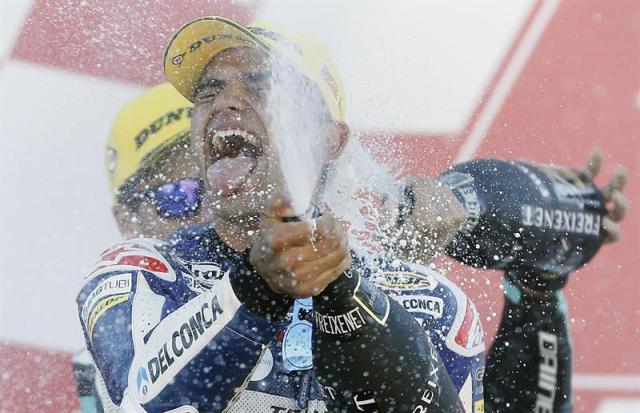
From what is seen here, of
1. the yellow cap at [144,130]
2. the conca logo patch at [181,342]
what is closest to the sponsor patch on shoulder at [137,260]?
the conca logo patch at [181,342]

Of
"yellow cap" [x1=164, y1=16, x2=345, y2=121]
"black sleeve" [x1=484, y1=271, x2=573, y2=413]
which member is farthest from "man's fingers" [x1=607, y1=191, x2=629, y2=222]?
"yellow cap" [x1=164, y1=16, x2=345, y2=121]

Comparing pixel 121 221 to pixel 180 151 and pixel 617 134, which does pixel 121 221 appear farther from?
pixel 617 134

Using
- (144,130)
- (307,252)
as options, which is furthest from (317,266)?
(144,130)

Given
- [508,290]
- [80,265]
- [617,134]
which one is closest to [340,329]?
[508,290]

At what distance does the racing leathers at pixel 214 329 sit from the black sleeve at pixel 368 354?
33mm

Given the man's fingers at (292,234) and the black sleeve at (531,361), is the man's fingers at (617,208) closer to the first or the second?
the black sleeve at (531,361)

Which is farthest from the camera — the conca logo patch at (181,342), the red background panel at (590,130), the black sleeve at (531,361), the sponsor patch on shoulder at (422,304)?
the red background panel at (590,130)

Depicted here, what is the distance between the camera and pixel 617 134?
2.20 meters

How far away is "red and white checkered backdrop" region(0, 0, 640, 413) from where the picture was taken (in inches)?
80.6

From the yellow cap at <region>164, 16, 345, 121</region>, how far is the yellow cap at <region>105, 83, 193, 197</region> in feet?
1.31

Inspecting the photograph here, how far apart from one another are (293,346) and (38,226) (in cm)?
118

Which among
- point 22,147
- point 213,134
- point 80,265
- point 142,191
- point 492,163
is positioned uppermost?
point 492,163

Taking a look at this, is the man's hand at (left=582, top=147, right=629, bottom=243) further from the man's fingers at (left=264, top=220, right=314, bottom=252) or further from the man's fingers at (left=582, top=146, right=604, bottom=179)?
the man's fingers at (left=264, top=220, right=314, bottom=252)

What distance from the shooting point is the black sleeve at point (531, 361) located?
4.27 ft
